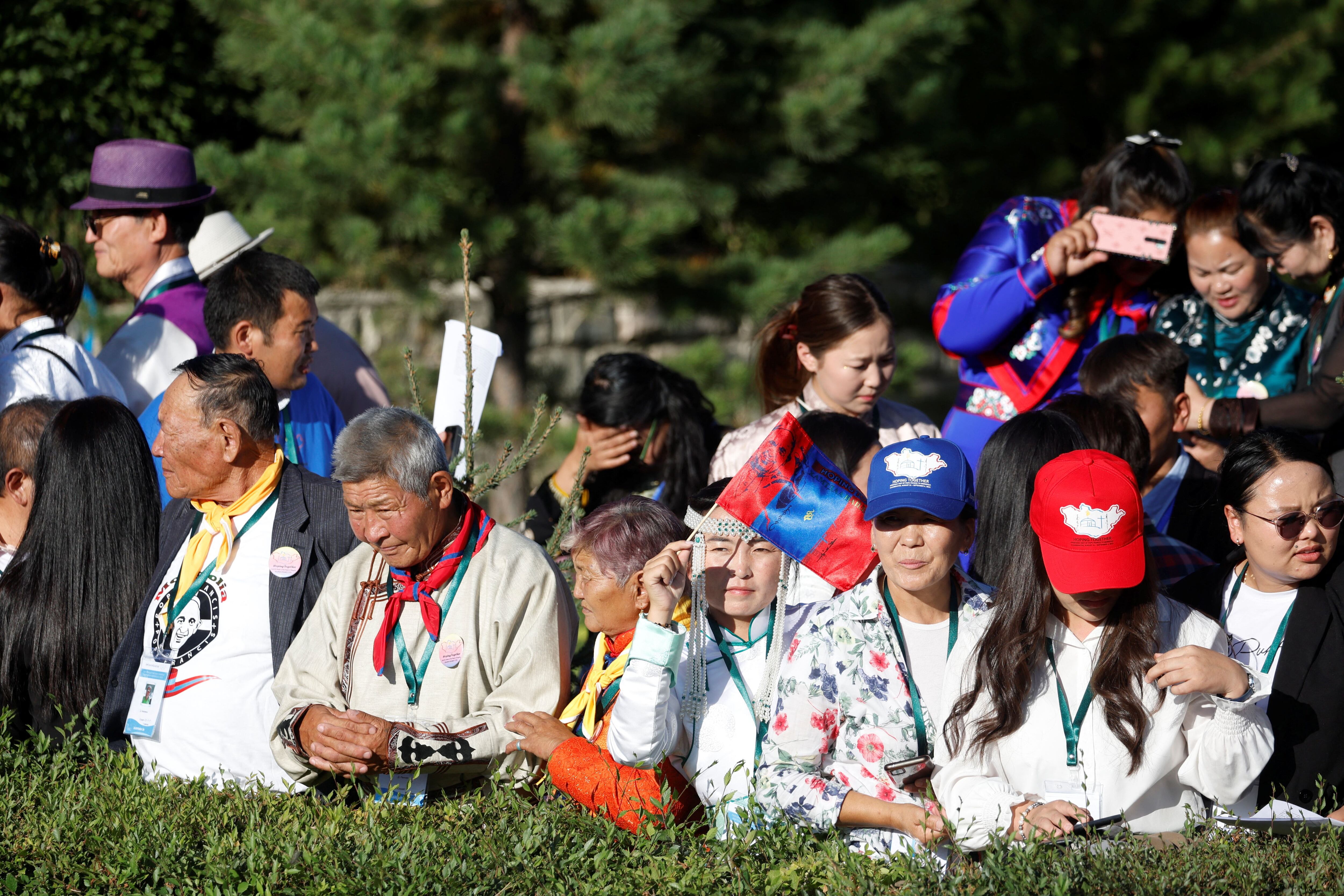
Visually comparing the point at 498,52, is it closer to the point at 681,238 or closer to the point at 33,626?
the point at 681,238

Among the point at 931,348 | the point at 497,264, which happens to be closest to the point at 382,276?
the point at 497,264

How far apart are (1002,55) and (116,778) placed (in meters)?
9.54

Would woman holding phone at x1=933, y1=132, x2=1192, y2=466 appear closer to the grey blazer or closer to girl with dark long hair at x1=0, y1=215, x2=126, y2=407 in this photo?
the grey blazer

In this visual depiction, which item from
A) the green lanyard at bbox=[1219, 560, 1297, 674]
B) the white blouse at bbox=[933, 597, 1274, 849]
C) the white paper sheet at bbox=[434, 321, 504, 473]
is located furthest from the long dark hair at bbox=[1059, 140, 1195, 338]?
the white paper sheet at bbox=[434, 321, 504, 473]

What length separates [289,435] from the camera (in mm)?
4805

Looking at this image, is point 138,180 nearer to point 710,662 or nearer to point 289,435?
point 289,435

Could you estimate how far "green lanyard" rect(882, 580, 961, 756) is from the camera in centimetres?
323

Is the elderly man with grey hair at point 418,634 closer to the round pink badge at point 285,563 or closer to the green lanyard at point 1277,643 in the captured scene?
the round pink badge at point 285,563

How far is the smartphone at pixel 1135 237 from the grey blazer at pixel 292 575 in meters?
2.82

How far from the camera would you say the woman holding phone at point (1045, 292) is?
191 inches

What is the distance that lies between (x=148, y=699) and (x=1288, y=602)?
129 inches

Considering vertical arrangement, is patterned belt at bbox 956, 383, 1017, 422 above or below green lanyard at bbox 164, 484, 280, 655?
above

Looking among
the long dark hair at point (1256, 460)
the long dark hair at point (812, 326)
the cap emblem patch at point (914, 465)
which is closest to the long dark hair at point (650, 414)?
the long dark hair at point (812, 326)

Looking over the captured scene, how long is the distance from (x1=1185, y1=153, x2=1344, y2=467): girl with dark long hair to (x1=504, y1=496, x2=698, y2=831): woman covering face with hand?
2.02m
